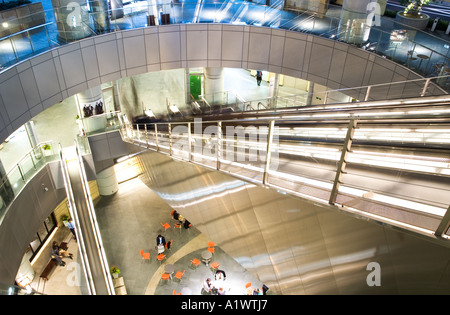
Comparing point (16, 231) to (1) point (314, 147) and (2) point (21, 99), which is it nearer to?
(2) point (21, 99)

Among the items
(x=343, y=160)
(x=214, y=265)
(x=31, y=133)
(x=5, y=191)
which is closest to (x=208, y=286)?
(x=214, y=265)

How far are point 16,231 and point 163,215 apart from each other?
693cm

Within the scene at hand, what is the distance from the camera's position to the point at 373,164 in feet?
9.81

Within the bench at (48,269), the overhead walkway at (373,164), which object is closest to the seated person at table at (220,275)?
the bench at (48,269)

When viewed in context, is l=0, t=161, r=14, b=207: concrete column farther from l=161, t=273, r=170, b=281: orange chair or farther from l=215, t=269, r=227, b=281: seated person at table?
l=215, t=269, r=227, b=281: seated person at table

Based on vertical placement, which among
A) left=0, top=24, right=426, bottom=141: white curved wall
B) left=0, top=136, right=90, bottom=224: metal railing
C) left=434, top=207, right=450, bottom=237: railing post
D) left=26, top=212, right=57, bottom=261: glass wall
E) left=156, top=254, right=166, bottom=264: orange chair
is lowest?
left=26, top=212, right=57, bottom=261: glass wall

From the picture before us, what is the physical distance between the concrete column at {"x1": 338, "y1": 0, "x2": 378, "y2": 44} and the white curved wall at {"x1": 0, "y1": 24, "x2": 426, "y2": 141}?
367 millimetres

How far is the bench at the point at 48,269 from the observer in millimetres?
11766

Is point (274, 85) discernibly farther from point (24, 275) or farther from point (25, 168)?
point (24, 275)

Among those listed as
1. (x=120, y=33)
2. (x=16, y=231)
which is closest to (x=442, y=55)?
(x=120, y=33)

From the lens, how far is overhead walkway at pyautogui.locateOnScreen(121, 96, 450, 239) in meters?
2.54

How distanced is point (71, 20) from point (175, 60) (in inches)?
162

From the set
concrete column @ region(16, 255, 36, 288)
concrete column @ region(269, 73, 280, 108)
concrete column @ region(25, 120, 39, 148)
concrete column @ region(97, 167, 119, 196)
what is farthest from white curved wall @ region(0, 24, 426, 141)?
concrete column @ region(97, 167, 119, 196)

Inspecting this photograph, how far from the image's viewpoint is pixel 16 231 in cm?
891
